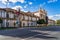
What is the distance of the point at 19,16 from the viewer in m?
69.2

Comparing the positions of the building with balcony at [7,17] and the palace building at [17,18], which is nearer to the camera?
the building with balcony at [7,17]

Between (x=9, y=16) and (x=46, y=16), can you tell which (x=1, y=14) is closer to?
(x=9, y=16)

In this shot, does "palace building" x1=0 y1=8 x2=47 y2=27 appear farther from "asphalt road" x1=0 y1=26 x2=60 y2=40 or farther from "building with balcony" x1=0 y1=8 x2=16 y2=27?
"asphalt road" x1=0 y1=26 x2=60 y2=40

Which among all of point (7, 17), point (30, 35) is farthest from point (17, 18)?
point (30, 35)

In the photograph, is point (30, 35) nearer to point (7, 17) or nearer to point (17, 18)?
point (7, 17)

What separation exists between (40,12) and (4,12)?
35893 mm

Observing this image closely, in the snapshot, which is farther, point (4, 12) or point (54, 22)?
point (54, 22)

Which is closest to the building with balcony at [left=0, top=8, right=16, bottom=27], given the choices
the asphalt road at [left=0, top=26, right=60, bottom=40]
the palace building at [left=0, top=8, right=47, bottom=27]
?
the palace building at [left=0, top=8, right=47, bottom=27]

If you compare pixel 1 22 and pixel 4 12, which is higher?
pixel 4 12

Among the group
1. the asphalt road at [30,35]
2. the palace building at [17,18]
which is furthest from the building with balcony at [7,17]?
the asphalt road at [30,35]

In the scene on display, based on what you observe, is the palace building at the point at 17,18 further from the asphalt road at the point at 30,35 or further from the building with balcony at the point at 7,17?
the asphalt road at the point at 30,35

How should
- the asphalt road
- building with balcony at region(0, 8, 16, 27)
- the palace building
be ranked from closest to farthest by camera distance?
the asphalt road, building with balcony at region(0, 8, 16, 27), the palace building

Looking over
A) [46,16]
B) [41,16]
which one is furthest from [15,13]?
[46,16]

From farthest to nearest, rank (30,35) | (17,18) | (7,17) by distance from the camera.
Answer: (17,18) < (7,17) < (30,35)
